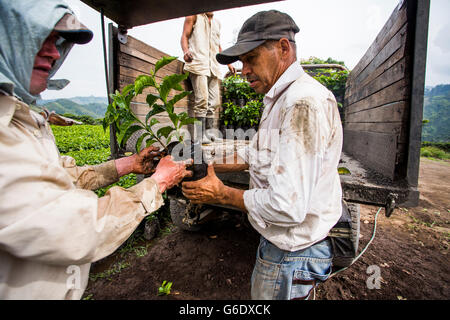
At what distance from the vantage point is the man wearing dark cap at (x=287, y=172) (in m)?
1.13

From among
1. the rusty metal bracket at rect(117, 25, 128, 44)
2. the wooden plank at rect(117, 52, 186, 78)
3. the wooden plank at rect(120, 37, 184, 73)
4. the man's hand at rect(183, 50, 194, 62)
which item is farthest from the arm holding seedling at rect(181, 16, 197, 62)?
the rusty metal bracket at rect(117, 25, 128, 44)

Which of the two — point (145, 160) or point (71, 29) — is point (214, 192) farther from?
point (71, 29)

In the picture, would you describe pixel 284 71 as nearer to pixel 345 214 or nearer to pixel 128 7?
pixel 345 214

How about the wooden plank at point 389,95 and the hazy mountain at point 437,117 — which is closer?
the wooden plank at point 389,95

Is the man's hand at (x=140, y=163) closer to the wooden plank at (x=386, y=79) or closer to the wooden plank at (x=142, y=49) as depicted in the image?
the wooden plank at (x=142, y=49)

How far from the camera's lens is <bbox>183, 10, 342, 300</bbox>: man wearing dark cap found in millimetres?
1132

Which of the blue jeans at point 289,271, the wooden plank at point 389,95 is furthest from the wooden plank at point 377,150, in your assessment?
the blue jeans at point 289,271

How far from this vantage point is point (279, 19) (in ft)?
4.80

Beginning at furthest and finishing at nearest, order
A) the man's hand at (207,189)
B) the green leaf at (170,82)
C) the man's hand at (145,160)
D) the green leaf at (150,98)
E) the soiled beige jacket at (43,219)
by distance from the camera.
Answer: the man's hand at (145,160) < the green leaf at (150,98) < the green leaf at (170,82) < the man's hand at (207,189) < the soiled beige jacket at (43,219)

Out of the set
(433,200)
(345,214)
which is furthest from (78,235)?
(433,200)

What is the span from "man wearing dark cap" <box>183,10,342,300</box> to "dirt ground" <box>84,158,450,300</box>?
1402mm

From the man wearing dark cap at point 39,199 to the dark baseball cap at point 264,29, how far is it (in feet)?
3.36

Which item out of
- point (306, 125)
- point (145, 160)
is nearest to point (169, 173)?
point (145, 160)

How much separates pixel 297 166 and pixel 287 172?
2.4 inches
